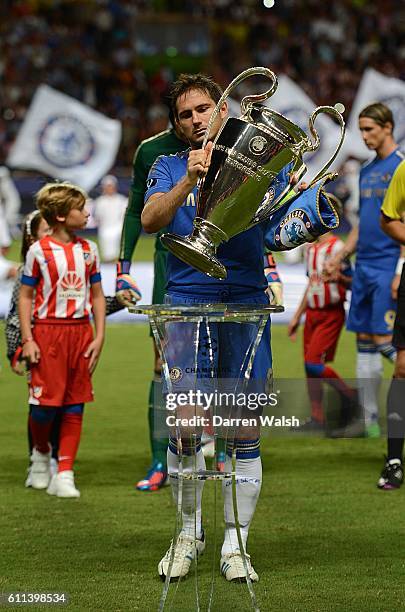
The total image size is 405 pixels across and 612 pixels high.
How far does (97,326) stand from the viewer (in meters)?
6.29

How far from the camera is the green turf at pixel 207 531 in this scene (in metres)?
4.54

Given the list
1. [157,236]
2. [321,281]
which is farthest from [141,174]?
[321,281]

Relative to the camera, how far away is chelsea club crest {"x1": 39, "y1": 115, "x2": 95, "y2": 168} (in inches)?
896

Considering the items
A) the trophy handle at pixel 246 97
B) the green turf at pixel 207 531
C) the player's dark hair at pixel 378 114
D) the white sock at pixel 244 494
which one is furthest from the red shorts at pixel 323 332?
the trophy handle at pixel 246 97

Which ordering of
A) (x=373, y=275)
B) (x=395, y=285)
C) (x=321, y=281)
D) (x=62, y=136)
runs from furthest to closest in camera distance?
(x=62, y=136) → (x=321, y=281) → (x=373, y=275) → (x=395, y=285)

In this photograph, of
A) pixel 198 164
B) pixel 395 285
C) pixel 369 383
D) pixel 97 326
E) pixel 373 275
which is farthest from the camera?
pixel 373 275

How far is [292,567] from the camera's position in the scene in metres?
4.93

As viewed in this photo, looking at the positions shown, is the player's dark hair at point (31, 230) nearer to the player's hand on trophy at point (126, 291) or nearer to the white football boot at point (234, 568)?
the player's hand on trophy at point (126, 291)

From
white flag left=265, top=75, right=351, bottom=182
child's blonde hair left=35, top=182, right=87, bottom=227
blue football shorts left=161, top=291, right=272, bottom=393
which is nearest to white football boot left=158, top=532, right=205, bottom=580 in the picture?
blue football shorts left=161, top=291, right=272, bottom=393

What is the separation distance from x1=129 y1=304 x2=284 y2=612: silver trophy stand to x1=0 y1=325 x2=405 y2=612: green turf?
36 centimetres

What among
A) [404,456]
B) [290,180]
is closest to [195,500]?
[290,180]

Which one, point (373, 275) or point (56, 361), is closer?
point (56, 361)

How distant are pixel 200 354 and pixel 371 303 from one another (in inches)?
145

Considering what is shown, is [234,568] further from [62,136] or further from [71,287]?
[62,136]
